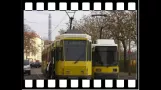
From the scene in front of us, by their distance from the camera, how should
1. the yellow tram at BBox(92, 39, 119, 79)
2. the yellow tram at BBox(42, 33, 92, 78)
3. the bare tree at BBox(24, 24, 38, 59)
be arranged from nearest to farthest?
1. the yellow tram at BBox(42, 33, 92, 78)
2. the yellow tram at BBox(92, 39, 119, 79)
3. the bare tree at BBox(24, 24, 38, 59)

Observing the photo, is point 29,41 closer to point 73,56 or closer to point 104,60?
point 104,60

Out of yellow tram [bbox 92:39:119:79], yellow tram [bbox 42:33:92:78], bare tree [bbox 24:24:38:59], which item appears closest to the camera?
yellow tram [bbox 42:33:92:78]

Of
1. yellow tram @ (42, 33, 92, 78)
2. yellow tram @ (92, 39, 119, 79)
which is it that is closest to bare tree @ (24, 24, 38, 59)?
yellow tram @ (92, 39, 119, 79)

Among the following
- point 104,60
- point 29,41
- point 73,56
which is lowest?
point 104,60

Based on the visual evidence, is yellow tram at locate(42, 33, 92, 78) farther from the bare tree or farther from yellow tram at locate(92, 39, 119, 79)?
the bare tree

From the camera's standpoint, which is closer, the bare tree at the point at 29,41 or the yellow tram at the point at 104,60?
the yellow tram at the point at 104,60

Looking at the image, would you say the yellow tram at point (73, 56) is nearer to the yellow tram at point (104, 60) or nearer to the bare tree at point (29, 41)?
the yellow tram at point (104, 60)

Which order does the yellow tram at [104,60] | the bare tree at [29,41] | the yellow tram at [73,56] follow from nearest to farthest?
1. the yellow tram at [73,56]
2. the yellow tram at [104,60]
3. the bare tree at [29,41]

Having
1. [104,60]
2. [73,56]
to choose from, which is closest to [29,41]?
[104,60]

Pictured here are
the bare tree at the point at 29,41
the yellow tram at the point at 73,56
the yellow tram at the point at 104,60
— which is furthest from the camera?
the bare tree at the point at 29,41

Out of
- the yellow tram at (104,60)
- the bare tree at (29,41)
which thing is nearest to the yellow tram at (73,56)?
the yellow tram at (104,60)

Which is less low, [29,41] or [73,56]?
[29,41]
